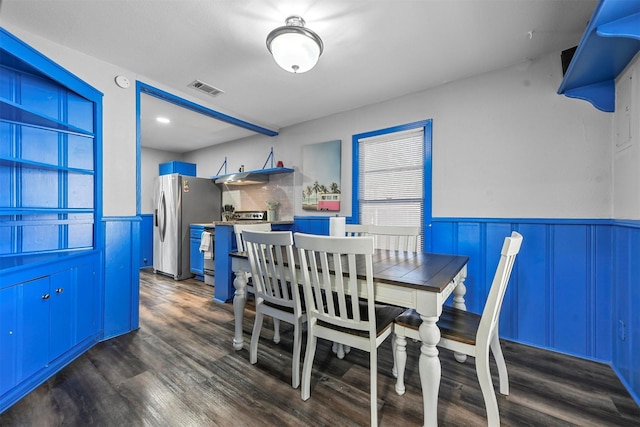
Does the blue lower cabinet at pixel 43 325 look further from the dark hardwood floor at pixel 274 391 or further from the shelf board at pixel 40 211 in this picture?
the shelf board at pixel 40 211

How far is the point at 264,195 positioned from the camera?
15.2ft

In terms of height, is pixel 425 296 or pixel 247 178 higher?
pixel 247 178

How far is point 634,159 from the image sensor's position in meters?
1.67

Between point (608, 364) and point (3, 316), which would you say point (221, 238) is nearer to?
point (3, 316)

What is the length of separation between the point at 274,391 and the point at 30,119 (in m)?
2.60

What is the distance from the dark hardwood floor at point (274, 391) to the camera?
1.45 meters

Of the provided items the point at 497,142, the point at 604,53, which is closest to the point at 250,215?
the point at 497,142

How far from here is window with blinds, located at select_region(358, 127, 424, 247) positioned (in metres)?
2.99

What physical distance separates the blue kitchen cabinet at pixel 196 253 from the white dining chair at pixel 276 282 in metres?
2.73

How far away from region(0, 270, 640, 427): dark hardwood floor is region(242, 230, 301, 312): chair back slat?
0.56m

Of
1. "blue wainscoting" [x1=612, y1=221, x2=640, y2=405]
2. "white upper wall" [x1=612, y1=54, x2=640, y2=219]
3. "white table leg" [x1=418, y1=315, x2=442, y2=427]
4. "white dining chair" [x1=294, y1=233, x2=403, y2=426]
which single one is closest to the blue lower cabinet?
"white dining chair" [x1=294, y1=233, x2=403, y2=426]

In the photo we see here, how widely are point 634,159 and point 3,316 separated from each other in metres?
3.94

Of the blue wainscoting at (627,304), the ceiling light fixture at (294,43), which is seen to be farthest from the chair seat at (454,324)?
the ceiling light fixture at (294,43)

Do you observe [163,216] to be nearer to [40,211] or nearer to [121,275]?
[121,275]
